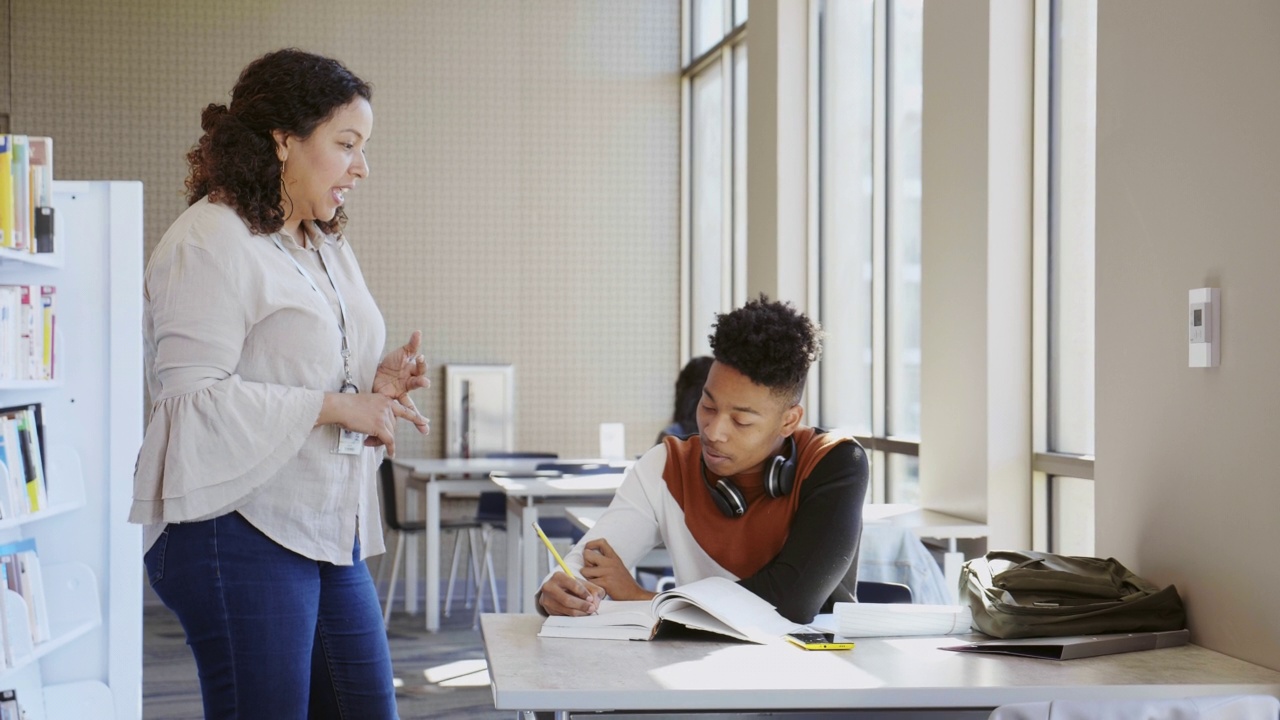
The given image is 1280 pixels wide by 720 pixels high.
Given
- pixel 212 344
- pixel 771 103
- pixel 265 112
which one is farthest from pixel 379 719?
pixel 771 103

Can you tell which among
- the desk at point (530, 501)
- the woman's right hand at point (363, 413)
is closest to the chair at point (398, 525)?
the desk at point (530, 501)

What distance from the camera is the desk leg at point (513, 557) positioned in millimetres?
5545

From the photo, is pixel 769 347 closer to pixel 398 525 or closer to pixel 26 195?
pixel 26 195

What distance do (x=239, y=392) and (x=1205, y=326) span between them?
5.15ft

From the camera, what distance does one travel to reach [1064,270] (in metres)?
3.72

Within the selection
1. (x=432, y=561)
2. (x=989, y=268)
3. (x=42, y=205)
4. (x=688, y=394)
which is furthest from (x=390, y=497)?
(x=989, y=268)

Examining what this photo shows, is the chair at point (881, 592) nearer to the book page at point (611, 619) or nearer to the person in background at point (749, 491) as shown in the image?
the person in background at point (749, 491)

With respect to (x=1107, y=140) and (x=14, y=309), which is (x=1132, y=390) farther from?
(x=14, y=309)

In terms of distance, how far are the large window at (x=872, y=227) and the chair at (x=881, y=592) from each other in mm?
2075

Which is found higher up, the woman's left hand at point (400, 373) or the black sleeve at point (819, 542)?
the woman's left hand at point (400, 373)

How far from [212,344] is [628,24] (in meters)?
6.49

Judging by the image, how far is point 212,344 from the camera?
170 centimetres

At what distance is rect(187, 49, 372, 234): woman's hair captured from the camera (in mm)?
1779

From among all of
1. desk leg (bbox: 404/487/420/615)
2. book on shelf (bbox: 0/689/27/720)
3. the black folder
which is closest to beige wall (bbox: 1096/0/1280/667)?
the black folder
